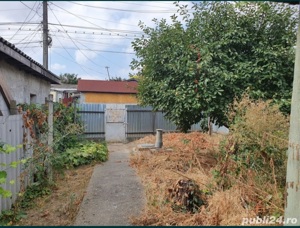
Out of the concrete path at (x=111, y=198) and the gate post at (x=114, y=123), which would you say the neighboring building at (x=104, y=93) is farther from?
the concrete path at (x=111, y=198)

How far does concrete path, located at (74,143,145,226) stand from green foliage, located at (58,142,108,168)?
92cm

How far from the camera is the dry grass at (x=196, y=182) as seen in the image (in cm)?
329

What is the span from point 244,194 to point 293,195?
972mm

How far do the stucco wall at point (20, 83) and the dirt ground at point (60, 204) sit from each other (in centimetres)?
225

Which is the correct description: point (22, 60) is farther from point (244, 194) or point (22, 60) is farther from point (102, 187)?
point (244, 194)

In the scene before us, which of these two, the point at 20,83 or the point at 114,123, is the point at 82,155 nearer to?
the point at 20,83

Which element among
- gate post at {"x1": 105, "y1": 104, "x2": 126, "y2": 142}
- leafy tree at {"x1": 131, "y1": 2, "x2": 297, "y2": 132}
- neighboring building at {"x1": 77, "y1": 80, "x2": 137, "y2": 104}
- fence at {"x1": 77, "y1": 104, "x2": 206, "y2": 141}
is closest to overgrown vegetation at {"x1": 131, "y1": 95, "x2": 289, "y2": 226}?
leafy tree at {"x1": 131, "y1": 2, "x2": 297, "y2": 132}

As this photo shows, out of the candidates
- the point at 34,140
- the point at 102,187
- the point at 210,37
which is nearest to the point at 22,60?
the point at 34,140

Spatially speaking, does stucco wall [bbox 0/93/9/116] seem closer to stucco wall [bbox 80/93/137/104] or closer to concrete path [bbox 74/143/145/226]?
concrete path [bbox 74/143/145/226]

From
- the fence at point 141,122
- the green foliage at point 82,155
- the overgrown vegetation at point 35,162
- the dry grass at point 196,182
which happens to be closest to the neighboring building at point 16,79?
the overgrown vegetation at point 35,162

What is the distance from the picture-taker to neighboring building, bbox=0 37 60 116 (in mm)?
4605

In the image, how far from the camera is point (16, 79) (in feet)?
20.2

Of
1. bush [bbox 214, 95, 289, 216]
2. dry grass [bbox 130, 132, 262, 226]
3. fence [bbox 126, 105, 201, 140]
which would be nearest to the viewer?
dry grass [bbox 130, 132, 262, 226]

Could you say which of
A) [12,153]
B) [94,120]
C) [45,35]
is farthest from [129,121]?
[12,153]
